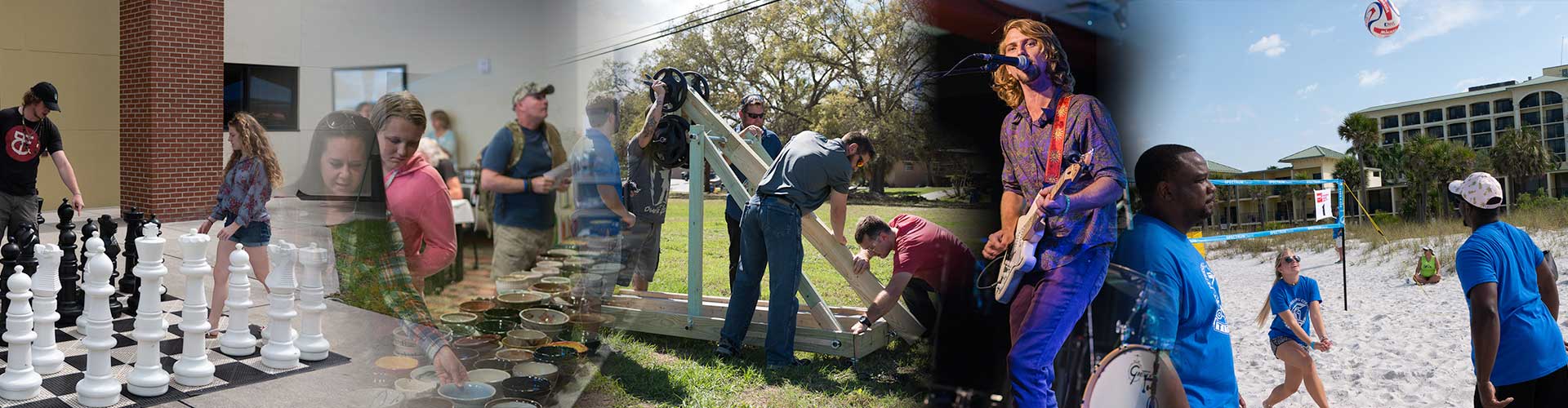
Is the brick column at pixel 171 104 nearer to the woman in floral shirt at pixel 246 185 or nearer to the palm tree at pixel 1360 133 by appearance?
the woman in floral shirt at pixel 246 185

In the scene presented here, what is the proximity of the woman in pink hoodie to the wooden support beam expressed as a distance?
2000mm

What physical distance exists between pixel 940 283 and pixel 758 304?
6.51 feet

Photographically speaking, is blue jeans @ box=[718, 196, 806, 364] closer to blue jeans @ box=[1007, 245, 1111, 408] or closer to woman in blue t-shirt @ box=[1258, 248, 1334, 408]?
blue jeans @ box=[1007, 245, 1111, 408]

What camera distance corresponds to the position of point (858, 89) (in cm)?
265

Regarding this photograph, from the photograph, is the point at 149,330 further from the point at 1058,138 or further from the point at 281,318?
the point at 1058,138

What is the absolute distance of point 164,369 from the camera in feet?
13.1

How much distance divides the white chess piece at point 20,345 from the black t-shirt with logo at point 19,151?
2458 millimetres

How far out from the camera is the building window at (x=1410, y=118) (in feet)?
8.35

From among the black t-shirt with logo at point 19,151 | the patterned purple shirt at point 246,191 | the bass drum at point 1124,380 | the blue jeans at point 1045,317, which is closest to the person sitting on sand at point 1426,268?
the bass drum at point 1124,380

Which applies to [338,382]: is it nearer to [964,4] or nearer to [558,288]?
[558,288]

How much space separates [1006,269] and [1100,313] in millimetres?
243

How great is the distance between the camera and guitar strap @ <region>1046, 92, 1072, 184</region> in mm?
2133

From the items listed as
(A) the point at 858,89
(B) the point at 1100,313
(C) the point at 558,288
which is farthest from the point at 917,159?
(C) the point at 558,288

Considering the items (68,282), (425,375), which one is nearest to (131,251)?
(68,282)
